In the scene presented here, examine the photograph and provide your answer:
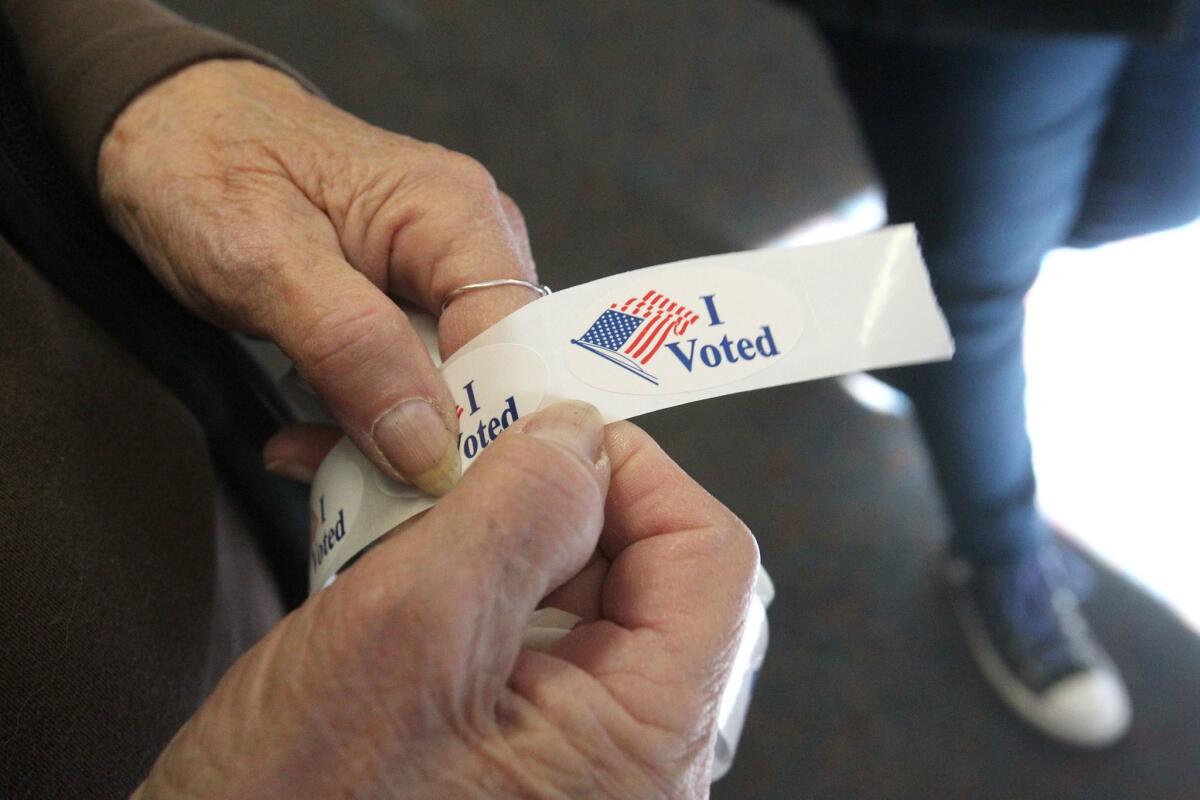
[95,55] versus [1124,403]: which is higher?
[95,55]

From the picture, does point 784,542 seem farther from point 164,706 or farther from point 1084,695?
point 164,706

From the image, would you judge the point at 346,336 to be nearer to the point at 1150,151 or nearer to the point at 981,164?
the point at 981,164

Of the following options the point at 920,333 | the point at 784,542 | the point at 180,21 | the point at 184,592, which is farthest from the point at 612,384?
the point at 784,542

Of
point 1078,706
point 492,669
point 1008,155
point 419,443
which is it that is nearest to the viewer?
point 492,669

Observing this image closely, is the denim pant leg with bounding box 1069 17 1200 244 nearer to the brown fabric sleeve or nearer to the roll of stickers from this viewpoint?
the roll of stickers

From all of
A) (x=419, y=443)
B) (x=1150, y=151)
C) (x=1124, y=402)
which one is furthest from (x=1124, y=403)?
(x=419, y=443)

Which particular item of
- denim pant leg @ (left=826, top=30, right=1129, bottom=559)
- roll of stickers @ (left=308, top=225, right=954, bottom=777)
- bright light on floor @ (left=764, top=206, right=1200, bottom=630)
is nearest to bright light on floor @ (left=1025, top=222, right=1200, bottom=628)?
bright light on floor @ (left=764, top=206, right=1200, bottom=630)
